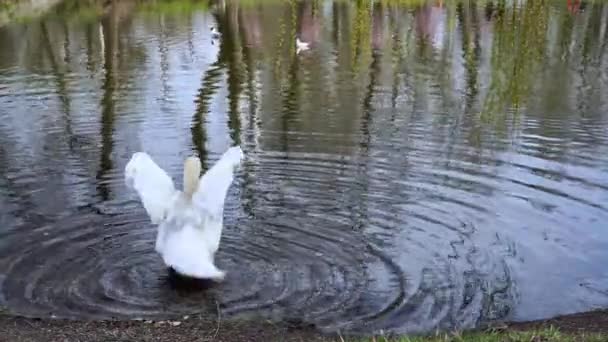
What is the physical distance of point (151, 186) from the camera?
29.1ft

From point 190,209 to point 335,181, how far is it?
14.3ft

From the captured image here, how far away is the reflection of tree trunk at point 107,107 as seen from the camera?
12.9 meters

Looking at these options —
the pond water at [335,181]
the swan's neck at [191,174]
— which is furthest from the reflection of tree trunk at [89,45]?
the swan's neck at [191,174]

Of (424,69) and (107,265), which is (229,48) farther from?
(107,265)

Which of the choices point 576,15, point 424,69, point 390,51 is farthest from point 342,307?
point 576,15

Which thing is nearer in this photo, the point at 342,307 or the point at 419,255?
the point at 342,307

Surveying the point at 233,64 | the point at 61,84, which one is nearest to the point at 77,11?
the point at 233,64

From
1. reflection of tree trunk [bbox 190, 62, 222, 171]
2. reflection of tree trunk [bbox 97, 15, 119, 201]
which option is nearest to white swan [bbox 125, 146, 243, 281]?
reflection of tree trunk [bbox 97, 15, 119, 201]

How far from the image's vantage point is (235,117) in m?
17.5

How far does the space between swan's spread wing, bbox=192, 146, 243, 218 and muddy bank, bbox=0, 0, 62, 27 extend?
27690 millimetres

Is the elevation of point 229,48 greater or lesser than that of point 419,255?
greater

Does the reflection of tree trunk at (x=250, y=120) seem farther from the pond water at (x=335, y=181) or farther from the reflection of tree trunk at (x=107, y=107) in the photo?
the reflection of tree trunk at (x=107, y=107)

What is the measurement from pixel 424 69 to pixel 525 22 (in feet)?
44.9

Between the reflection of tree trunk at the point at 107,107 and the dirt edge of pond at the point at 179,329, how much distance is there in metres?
4.56
